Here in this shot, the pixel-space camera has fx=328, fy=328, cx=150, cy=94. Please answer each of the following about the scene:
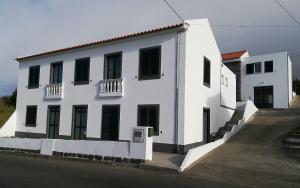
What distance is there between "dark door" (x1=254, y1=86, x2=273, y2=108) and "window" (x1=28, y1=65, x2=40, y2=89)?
2178cm

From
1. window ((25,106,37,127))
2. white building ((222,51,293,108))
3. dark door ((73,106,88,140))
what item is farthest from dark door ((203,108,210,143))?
white building ((222,51,293,108))

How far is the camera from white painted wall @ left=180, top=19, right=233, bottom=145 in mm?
15453

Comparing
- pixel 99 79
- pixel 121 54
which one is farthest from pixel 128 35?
pixel 99 79

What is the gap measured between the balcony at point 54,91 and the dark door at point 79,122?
1.54 meters

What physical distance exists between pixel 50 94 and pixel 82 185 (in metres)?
13.1

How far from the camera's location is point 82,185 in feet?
29.3

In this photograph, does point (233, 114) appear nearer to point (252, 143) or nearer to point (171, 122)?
point (252, 143)

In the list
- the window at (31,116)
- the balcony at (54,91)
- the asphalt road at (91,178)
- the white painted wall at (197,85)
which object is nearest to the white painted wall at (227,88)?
the white painted wall at (197,85)

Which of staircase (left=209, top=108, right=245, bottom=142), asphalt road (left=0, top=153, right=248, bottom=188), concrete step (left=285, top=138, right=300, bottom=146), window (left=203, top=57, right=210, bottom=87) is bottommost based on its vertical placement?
asphalt road (left=0, top=153, right=248, bottom=188)

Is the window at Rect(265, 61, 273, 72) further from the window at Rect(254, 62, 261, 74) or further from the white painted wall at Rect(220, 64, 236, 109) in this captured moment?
the white painted wall at Rect(220, 64, 236, 109)

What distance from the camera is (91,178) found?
33.2 ft

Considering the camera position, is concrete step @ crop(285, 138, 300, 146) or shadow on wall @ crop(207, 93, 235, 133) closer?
concrete step @ crop(285, 138, 300, 146)

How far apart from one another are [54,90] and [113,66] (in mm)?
4926

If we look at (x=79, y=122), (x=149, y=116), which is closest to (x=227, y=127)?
(x=149, y=116)
